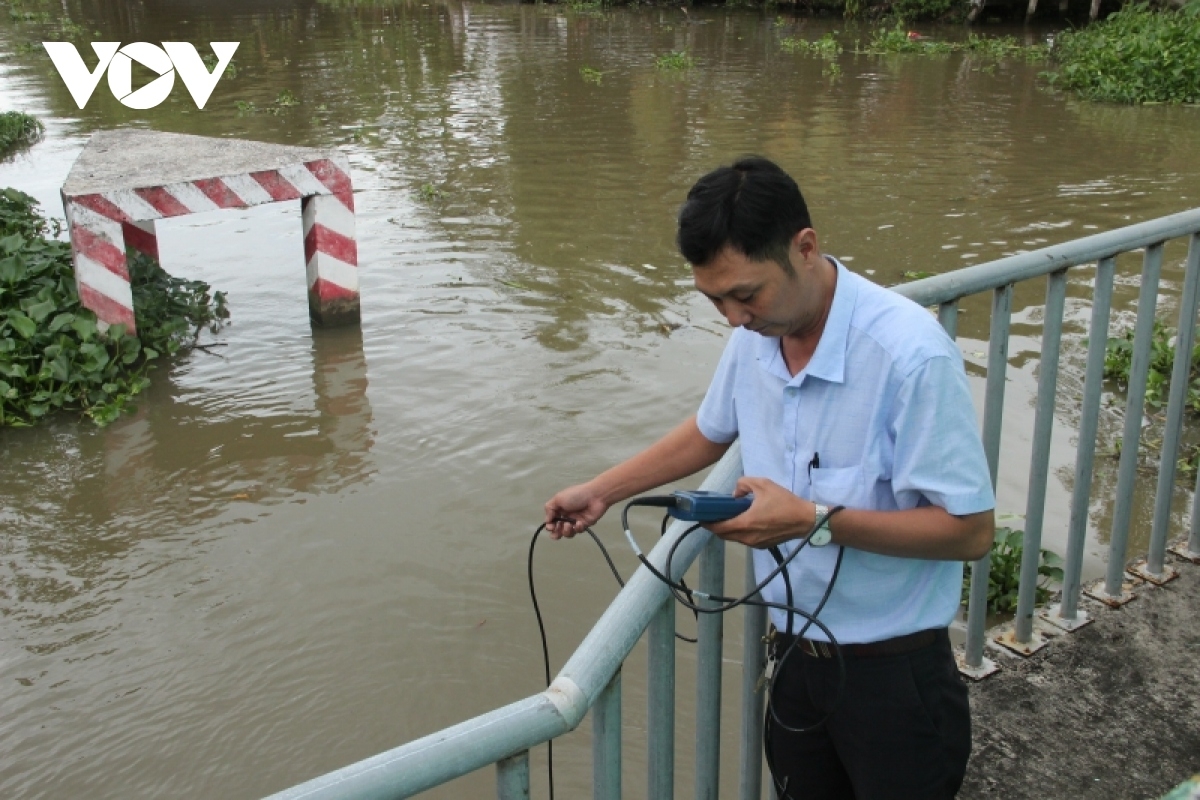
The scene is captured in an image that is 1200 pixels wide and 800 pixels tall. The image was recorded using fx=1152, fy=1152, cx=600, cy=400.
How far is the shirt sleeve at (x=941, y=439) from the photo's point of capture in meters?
1.85

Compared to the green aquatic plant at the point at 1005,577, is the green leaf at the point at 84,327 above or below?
above

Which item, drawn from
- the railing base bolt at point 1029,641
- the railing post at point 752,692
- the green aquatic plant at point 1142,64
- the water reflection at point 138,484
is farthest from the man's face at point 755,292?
the green aquatic plant at point 1142,64

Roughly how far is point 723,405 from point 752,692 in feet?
1.82

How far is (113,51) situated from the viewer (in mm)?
22219

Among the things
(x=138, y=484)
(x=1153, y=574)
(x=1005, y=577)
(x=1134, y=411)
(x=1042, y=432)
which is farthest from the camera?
A: (x=138, y=484)

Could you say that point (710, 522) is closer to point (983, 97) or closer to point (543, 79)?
point (983, 97)

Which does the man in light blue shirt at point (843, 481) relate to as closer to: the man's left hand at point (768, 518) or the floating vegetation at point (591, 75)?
the man's left hand at point (768, 518)

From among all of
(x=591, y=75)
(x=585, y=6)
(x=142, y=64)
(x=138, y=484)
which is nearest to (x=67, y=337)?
(x=138, y=484)

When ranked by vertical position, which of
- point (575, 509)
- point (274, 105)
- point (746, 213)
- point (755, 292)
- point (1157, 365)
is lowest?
point (1157, 365)

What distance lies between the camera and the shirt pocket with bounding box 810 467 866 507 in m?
1.96

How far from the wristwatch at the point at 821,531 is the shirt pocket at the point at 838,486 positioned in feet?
0.34

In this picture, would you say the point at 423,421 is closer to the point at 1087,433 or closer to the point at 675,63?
the point at 1087,433

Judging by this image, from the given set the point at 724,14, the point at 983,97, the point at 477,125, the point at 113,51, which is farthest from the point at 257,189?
the point at 724,14

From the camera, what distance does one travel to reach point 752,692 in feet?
7.27
